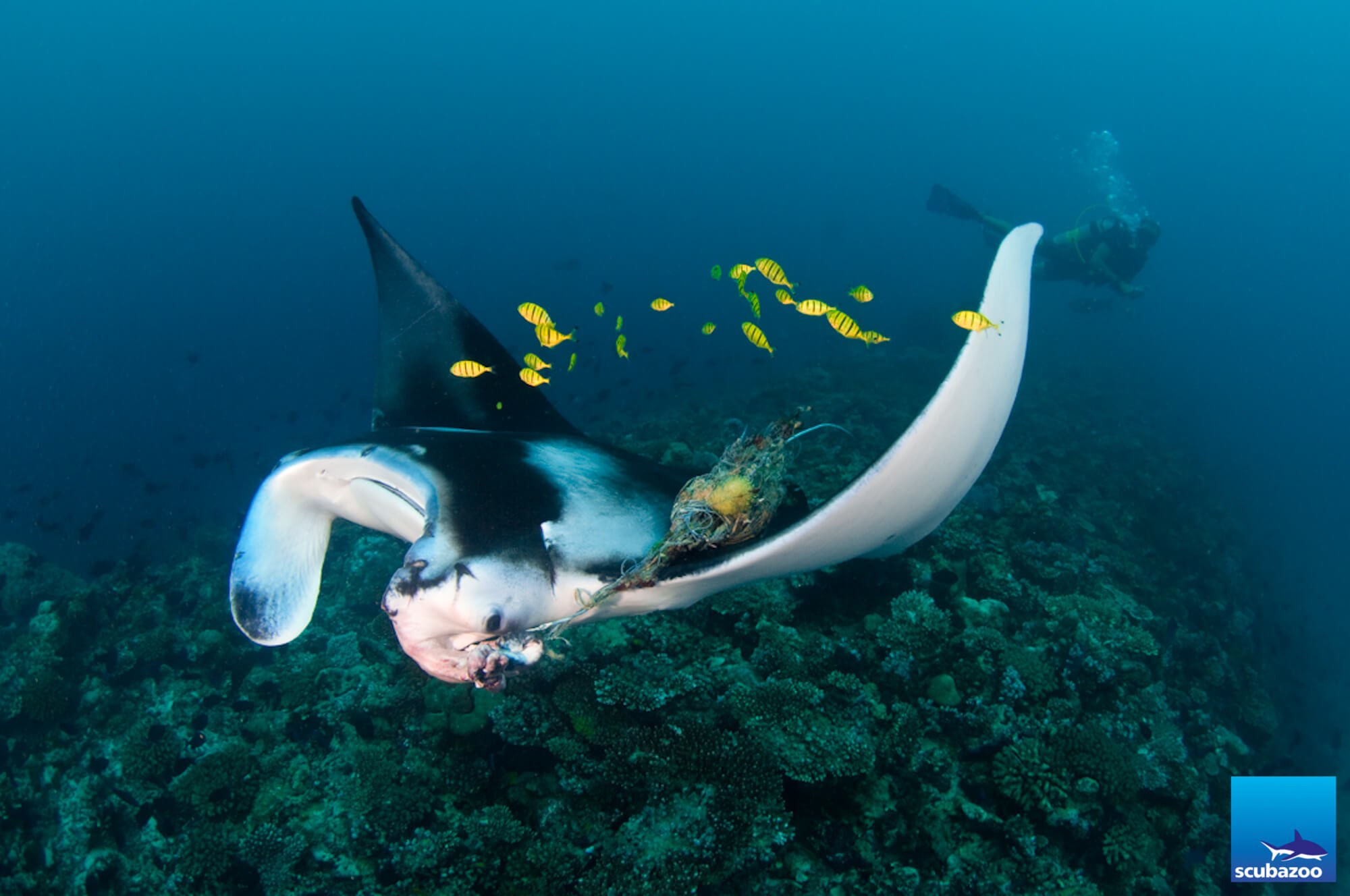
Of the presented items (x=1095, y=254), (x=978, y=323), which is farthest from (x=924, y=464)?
(x=1095, y=254)

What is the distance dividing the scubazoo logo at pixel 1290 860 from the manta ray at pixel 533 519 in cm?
408

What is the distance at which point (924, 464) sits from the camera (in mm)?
2529

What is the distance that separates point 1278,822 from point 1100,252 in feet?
44.4

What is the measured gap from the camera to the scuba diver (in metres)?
14.2

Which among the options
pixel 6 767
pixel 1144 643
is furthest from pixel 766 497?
pixel 6 767

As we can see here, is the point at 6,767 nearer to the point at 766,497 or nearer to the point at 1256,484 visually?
the point at 766,497

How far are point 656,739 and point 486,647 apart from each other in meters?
1.78

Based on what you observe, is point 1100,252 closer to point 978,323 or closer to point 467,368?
point 978,323

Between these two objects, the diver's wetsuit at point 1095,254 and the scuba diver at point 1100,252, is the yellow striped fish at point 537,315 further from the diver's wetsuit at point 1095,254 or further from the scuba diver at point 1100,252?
the diver's wetsuit at point 1095,254

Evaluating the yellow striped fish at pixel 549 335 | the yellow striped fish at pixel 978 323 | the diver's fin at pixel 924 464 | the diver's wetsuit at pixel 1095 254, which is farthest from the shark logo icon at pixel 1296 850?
the diver's wetsuit at pixel 1095 254

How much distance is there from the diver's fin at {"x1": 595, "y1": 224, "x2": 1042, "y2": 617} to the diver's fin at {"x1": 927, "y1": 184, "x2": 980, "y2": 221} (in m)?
18.1

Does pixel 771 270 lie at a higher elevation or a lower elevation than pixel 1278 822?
higher

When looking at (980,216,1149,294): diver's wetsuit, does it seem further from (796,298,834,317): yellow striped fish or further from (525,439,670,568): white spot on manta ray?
(525,439,670,568): white spot on manta ray

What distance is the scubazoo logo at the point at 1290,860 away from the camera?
15.2 feet
